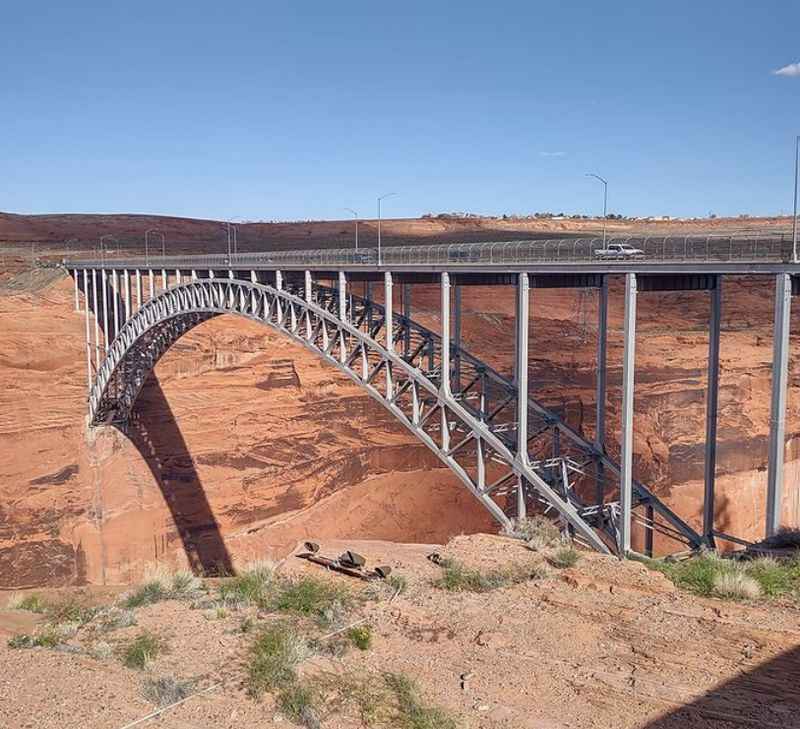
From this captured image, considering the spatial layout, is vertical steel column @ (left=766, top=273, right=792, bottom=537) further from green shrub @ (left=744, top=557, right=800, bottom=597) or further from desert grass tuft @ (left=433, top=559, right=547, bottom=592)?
desert grass tuft @ (left=433, top=559, right=547, bottom=592)

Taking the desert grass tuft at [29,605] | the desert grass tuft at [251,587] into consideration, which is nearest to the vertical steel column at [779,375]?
the desert grass tuft at [251,587]

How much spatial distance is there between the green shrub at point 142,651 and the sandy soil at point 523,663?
0.49ft

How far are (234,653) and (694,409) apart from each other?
35042mm

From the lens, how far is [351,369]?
19828 mm

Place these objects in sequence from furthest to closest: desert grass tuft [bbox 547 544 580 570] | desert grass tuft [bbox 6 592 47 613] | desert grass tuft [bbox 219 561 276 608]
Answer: desert grass tuft [bbox 6 592 47 613] → desert grass tuft [bbox 547 544 580 570] → desert grass tuft [bbox 219 561 276 608]

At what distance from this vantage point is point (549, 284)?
1474cm

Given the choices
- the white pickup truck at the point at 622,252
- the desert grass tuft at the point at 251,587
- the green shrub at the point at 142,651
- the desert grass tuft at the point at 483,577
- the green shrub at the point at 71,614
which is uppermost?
the white pickup truck at the point at 622,252

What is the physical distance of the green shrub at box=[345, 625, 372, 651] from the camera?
9527mm

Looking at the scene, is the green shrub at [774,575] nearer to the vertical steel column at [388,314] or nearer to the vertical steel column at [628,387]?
the vertical steel column at [628,387]

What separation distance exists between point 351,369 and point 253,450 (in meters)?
19.3

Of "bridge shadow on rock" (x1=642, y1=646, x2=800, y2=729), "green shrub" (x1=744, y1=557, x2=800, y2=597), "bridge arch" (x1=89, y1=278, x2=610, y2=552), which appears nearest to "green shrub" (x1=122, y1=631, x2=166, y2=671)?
"bridge shadow on rock" (x1=642, y1=646, x2=800, y2=729)

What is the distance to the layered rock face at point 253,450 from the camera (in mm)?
33238

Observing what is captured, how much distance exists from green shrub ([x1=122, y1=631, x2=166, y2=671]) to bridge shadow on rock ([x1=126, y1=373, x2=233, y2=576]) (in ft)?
83.4

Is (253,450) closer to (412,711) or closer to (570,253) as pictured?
(570,253)
